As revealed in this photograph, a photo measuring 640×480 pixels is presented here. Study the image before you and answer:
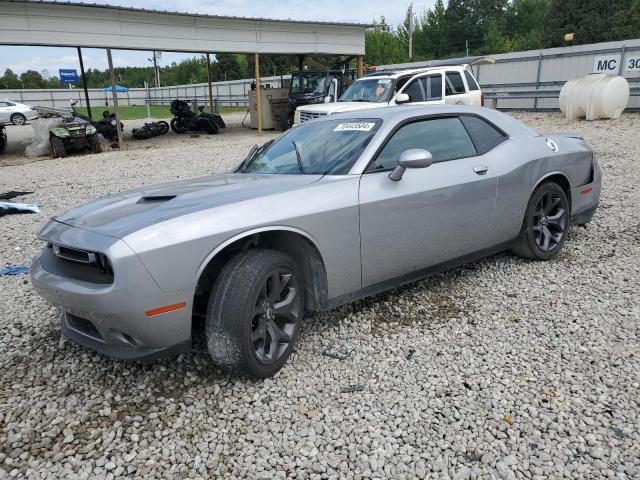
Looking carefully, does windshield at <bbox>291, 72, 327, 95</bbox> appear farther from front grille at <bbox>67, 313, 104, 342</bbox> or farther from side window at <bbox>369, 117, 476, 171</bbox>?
front grille at <bbox>67, 313, 104, 342</bbox>

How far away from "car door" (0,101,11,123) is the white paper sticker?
30.8m

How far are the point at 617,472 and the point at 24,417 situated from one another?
293 cm

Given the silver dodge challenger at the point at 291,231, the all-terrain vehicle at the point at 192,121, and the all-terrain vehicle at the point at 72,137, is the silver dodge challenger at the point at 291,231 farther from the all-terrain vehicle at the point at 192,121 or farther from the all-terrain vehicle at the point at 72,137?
the all-terrain vehicle at the point at 192,121

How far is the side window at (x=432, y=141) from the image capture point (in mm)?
3527

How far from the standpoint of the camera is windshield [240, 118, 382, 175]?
3477 millimetres

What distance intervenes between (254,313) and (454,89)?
35.0 ft

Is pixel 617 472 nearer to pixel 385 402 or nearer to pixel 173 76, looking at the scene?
pixel 385 402

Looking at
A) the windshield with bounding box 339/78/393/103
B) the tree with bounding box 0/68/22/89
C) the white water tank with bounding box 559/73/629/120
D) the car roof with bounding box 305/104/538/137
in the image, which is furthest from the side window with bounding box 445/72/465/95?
the tree with bounding box 0/68/22/89

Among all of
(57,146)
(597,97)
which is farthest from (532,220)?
(57,146)

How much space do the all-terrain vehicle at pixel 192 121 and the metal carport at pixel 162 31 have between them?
2.07 metres

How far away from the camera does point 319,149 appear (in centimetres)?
370

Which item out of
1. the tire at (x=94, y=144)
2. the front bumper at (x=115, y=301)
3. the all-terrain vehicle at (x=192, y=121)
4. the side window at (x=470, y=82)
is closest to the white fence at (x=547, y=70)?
the all-terrain vehicle at (x=192, y=121)

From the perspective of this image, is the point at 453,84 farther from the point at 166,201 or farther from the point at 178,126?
the point at 178,126

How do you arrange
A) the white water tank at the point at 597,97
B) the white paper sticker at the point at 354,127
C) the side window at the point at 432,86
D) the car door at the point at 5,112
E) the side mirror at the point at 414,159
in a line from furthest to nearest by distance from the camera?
1. the car door at the point at 5,112
2. the white water tank at the point at 597,97
3. the side window at the point at 432,86
4. the white paper sticker at the point at 354,127
5. the side mirror at the point at 414,159
